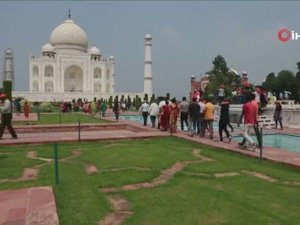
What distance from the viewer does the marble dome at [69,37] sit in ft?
162

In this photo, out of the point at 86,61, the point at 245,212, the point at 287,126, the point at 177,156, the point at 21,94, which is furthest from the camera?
the point at 86,61

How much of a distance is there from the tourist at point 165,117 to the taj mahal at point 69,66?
116 feet

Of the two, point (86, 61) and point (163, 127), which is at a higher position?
point (86, 61)

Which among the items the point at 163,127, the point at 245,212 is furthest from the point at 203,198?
the point at 163,127

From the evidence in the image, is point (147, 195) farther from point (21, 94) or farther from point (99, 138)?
point (21, 94)

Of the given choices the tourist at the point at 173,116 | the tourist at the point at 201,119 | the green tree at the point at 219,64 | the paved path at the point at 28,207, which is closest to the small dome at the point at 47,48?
the green tree at the point at 219,64

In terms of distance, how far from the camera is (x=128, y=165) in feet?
18.9

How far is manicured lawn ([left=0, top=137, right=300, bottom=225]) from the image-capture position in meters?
3.42

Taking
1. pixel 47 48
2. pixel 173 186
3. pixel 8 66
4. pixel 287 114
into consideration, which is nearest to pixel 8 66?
pixel 8 66

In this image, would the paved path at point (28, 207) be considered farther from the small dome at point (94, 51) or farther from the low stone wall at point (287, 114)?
the small dome at point (94, 51)

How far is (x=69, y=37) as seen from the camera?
1949 inches

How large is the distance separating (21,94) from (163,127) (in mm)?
35170

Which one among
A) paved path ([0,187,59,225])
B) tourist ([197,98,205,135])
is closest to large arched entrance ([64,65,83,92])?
tourist ([197,98,205,135])

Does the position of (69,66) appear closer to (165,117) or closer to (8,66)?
(8,66)
